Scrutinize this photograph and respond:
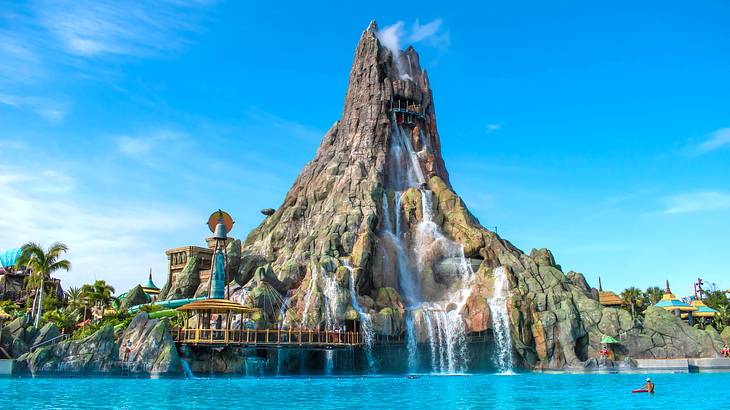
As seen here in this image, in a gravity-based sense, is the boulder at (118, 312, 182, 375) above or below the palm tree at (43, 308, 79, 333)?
below

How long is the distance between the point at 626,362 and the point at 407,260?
25920mm

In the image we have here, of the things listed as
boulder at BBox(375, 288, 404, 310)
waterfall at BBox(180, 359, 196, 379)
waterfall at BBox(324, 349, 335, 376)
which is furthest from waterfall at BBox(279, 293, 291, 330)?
waterfall at BBox(180, 359, 196, 379)

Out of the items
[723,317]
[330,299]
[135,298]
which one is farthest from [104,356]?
[723,317]

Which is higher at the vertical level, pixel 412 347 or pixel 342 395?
pixel 412 347

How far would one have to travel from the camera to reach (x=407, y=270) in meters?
75.8

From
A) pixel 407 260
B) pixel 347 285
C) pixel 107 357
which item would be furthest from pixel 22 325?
pixel 407 260

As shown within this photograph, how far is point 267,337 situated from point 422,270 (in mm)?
28852

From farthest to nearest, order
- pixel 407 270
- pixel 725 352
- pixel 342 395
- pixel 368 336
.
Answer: pixel 407 270, pixel 725 352, pixel 368 336, pixel 342 395

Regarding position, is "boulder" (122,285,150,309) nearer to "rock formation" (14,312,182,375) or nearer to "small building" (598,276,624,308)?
"rock formation" (14,312,182,375)

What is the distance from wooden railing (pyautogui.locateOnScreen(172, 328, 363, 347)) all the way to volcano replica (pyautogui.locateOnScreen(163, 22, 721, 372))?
3.06 metres

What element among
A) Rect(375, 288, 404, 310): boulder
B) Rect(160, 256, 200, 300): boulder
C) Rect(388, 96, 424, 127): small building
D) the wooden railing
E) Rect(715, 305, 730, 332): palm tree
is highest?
Rect(388, 96, 424, 127): small building

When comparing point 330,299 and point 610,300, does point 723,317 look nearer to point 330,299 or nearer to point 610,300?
point 610,300

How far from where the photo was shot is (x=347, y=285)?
63781 millimetres

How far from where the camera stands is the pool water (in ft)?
96.2
